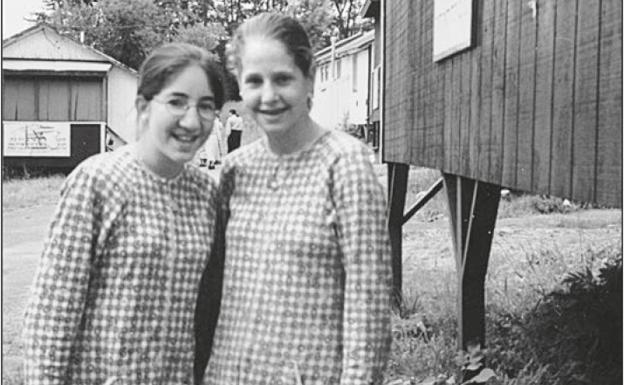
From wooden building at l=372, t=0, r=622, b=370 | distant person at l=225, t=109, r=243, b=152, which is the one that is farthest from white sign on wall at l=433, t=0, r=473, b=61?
distant person at l=225, t=109, r=243, b=152

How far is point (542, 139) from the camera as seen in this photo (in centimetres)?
393

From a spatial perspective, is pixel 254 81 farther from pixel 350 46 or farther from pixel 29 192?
pixel 350 46

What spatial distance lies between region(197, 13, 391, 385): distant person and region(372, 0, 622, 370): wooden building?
3.06ft

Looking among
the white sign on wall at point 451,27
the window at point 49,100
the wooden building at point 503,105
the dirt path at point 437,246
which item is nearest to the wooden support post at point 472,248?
the wooden building at point 503,105

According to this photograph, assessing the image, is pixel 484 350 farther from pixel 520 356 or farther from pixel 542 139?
pixel 542 139

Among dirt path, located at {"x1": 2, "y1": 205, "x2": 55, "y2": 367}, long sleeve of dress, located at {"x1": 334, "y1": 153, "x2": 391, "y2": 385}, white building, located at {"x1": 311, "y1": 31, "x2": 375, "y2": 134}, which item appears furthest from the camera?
white building, located at {"x1": 311, "y1": 31, "x2": 375, "y2": 134}

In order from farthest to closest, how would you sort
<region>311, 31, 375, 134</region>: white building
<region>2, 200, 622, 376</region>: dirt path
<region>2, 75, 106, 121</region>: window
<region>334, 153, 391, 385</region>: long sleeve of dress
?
<region>311, 31, 375, 134</region>: white building, <region>2, 75, 106, 121</region>: window, <region>2, 200, 622, 376</region>: dirt path, <region>334, 153, 391, 385</region>: long sleeve of dress

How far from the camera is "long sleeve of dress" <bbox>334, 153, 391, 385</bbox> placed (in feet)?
8.37

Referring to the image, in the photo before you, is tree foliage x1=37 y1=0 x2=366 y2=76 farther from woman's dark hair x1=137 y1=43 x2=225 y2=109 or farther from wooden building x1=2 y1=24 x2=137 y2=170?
woman's dark hair x1=137 y1=43 x2=225 y2=109

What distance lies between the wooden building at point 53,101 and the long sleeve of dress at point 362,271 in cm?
2369

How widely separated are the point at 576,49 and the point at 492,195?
220 cm

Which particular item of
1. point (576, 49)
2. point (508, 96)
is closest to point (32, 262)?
point (508, 96)

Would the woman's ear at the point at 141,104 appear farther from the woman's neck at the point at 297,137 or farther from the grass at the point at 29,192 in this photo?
the grass at the point at 29,192

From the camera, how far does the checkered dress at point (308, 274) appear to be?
101 inches
